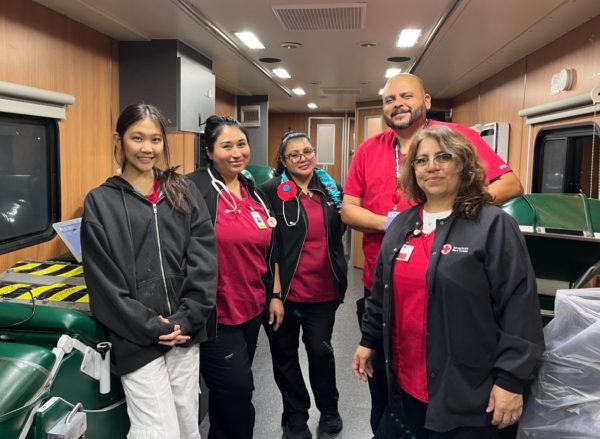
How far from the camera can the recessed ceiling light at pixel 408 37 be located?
3.65 m

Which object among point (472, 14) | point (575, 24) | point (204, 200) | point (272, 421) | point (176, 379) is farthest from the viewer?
point (575, 24)

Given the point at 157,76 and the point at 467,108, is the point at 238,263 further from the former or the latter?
the point at 467,108

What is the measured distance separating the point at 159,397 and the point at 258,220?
0.89 meters

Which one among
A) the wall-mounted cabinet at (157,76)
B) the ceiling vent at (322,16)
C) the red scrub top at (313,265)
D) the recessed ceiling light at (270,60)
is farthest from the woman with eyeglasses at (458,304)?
the recessed ceiling light at (270,60)

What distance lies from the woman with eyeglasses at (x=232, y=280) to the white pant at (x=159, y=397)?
0.26 metres

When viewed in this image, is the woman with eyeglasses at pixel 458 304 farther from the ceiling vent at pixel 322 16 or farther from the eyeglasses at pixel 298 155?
the ceiling vent at pixel 322 16

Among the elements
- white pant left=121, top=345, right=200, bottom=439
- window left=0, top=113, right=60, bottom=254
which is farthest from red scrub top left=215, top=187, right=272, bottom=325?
window left=0, top=113, right=60, bottom=254

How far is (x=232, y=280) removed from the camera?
215cm

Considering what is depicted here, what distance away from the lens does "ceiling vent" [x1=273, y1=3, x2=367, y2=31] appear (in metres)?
3.07

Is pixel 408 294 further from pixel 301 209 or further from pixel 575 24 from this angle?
pixel 575 24

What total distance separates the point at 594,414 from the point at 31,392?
5.37 feet

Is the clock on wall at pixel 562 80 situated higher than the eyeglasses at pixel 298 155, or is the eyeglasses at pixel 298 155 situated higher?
the clock on wall at pixel 562 80

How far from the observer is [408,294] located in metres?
1.58

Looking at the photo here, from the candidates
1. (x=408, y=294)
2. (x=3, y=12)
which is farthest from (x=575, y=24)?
(x=3, y=12)
